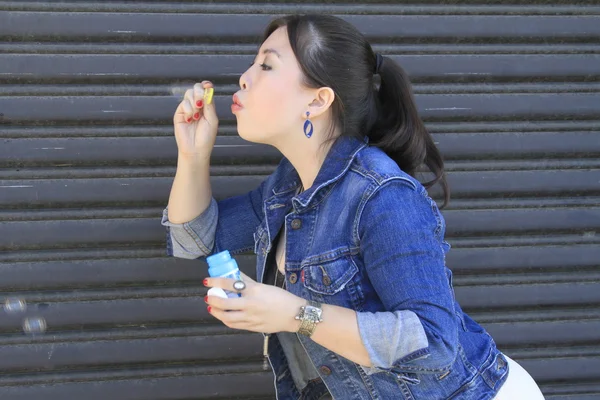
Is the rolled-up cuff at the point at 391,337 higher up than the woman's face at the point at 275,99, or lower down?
lower down

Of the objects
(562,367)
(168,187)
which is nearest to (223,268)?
(168,187)

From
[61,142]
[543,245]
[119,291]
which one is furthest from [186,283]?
[543,245]

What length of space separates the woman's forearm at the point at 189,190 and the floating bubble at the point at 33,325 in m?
0.89

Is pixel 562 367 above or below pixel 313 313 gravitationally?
below

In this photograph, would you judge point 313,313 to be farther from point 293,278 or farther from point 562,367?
point 562,367

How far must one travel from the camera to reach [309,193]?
Result: 220cm

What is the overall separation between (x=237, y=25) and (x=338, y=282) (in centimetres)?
143

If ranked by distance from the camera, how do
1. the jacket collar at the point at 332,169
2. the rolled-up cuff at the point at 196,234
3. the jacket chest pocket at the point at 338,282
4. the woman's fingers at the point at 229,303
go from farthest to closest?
the rolled-up cuff at the point at 196,234 < the jacket collar at the point at 332,169 < the jacket chest pocket at the point at 338,282 < the woman's fingers at the point at 229,303

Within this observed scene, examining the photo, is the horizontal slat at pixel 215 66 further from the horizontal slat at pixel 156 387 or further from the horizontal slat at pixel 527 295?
the horizontal slat at pixel 156 387

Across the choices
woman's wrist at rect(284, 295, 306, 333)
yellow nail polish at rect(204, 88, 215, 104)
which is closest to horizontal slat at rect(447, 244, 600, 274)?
yellow nail polish at rect(204, 88, 215, 104)

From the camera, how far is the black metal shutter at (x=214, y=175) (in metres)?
2.92

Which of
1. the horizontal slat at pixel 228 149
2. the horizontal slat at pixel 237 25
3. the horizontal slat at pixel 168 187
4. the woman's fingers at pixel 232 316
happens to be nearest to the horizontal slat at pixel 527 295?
the horizontal slat at pixel 168 187

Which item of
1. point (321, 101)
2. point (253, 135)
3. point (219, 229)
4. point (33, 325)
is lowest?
point (33, 325)

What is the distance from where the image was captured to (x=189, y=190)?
2547 mm
